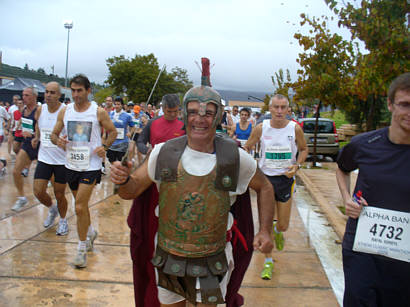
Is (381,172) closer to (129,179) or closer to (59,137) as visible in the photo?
(129,179)

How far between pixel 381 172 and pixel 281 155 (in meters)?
2.30

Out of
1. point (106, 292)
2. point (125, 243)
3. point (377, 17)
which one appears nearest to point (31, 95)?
point (125, 243)

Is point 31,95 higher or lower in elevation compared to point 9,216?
higher

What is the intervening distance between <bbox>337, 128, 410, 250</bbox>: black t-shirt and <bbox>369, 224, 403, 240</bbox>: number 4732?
12 cm

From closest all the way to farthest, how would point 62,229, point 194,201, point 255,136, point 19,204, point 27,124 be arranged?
point 194,201, point 255,136, point 62,229, point 19,204, point 27,124

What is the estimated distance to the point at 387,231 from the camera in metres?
2.45

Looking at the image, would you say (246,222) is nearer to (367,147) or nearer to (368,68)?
(367,147)

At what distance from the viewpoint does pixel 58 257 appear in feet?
15.4

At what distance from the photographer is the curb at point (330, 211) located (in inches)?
242

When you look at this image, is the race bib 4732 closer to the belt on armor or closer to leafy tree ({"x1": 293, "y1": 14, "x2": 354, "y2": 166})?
the belt on armor

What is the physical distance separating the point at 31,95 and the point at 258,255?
14.9 feet

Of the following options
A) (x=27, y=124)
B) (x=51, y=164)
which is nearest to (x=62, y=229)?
(x=51, y=164)

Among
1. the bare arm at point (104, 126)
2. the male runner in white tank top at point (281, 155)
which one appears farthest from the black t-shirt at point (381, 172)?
the bare arm at point (104, 126)

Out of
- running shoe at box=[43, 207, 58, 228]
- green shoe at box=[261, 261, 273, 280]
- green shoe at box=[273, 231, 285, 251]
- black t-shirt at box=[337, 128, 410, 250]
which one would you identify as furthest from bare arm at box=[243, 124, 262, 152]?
running shoe at box=[43, 207, 58, 228]
